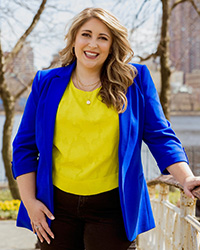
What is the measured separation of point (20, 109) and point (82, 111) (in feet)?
26.4

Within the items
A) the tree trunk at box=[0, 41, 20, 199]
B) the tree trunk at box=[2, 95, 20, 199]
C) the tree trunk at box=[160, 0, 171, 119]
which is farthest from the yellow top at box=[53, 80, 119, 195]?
the tree trunk at box=[2, 95, 20, 199]

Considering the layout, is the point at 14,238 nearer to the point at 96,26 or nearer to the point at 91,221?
the point at 91,221

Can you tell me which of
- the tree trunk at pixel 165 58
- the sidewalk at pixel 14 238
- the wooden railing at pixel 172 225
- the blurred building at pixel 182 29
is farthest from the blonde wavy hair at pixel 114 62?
the blurred building at pixel 182 29

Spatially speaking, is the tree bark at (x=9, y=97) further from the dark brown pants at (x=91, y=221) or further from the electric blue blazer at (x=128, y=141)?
the dark brown pants at (x=91, y=221)

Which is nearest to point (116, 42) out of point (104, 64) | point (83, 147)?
point (104, 64)

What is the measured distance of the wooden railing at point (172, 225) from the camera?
189cm

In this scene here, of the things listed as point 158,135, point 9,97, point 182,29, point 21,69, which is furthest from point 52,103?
point 182,29

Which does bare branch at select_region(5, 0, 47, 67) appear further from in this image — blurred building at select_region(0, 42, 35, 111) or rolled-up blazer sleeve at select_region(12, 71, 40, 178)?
rolled-up blazer sleeve at select_region(12, 71, 40, 178)

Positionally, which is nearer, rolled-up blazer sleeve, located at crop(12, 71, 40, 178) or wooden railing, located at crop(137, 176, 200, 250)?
rolled-up blazer sleeve, located at crop(12, 71, 40, 178)

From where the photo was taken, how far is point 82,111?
162 cm

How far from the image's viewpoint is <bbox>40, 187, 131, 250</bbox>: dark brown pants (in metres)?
1.62

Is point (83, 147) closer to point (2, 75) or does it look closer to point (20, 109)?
point (2, 75)

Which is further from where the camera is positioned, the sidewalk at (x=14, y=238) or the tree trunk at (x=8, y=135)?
the tree trunk at (x=8, y=135)

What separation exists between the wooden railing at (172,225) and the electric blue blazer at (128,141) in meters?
0.27
